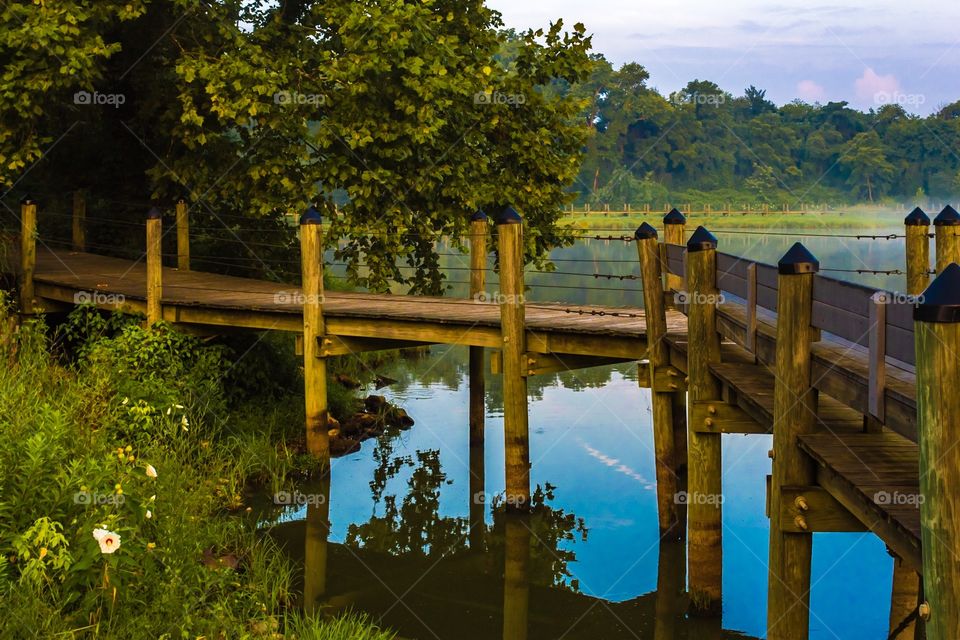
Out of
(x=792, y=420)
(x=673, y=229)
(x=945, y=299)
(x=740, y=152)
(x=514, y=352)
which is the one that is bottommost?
(x=514, y=352)

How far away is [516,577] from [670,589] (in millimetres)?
1461

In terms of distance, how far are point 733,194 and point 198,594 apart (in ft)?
225

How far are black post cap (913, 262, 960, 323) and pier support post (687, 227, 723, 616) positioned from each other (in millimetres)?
4427

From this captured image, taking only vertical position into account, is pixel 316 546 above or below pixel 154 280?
below

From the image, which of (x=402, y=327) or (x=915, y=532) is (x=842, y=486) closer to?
(x=915, y=532)

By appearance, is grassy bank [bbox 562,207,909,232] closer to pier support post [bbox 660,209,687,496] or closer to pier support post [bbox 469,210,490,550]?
pier support post [bbox 469,210,490,550]

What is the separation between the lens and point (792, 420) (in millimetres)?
6098

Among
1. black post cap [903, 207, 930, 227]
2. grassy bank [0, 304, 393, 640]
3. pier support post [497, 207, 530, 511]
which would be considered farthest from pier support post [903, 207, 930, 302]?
grassy bank [0, 304, 393, 640]

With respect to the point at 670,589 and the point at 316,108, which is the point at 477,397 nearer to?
the point at 316,108

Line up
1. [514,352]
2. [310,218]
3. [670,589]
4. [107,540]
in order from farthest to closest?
[310,218] < [514,352] < [670,589] < [107,540]

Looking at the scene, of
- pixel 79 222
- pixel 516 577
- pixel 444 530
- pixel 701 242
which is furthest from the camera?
pixel 79 222

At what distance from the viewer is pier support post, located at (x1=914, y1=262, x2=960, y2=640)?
3.99 metres

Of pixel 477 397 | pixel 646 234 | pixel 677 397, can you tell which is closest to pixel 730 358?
pixel 646 234

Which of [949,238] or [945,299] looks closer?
[945,299]
